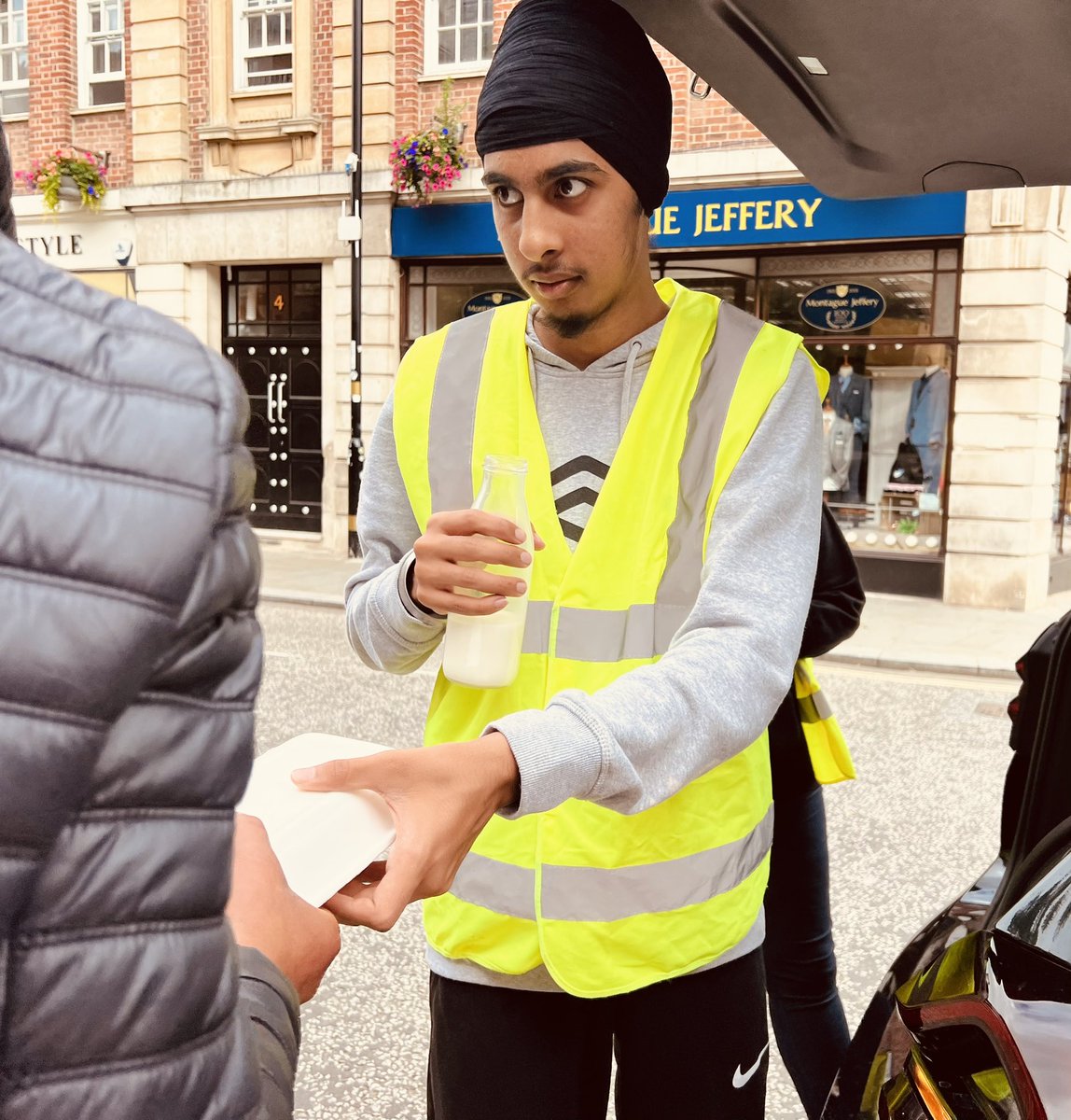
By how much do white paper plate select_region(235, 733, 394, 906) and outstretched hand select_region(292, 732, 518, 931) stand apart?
0.8 inches

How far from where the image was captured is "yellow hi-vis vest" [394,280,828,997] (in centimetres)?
169

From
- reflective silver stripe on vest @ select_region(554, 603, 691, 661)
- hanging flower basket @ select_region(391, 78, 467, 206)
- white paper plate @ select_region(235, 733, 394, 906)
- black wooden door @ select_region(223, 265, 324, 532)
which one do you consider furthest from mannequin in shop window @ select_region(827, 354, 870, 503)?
white paper plate @ select_region(235, 733, 394, 906)

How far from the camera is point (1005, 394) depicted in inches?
436

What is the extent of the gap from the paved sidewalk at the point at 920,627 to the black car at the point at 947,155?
6.71 metres

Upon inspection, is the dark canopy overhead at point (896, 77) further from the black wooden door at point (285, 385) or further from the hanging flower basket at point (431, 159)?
the black wooden door at point (285, 385)

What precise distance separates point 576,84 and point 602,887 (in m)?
1.17

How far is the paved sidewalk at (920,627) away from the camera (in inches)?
347

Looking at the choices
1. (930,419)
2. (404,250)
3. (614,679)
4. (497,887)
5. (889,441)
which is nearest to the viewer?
(614,679)

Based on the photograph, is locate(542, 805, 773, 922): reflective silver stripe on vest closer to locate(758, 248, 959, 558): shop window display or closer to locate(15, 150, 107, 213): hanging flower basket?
locate(758, 248, 959, 558): shop window display

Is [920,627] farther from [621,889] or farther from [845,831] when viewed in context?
[621,889]

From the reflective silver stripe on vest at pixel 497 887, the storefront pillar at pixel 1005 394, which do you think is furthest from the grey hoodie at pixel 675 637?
the storefront pillar at pixel 1005 394

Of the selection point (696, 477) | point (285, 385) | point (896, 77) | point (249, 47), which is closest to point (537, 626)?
point (696, 477)

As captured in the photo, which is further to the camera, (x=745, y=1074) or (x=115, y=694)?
(x=745, y=1074)

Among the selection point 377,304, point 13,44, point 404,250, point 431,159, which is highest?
point 13,44
